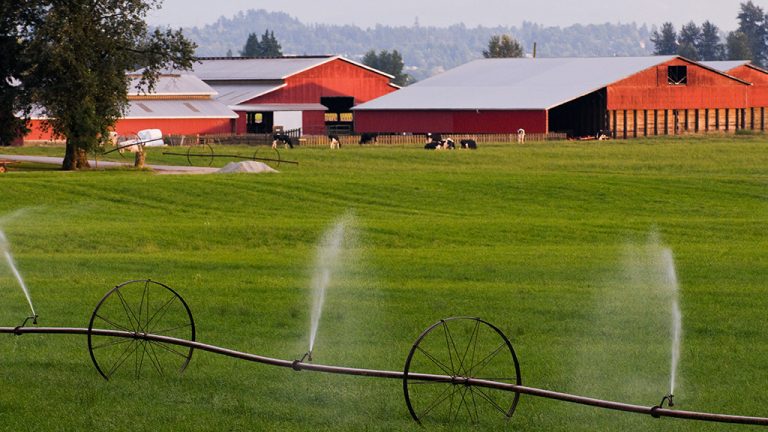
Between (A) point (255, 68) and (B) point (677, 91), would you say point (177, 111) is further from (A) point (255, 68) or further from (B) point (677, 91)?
(B) point (677, 91)

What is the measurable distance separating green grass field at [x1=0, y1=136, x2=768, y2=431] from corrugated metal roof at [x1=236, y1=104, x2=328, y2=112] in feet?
212

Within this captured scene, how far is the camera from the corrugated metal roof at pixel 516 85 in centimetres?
11119

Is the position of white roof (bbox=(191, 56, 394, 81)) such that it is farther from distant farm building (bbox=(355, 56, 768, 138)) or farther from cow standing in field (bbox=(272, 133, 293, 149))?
cow standing in field (bbox=(272, 133, 293, 149))

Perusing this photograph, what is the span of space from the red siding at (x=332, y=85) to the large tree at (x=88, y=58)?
209ft

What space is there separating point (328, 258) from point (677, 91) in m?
91.7

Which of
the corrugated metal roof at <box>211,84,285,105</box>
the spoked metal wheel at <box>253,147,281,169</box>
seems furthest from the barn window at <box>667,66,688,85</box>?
the spoked metal wheel at <box>253,147,281,169</box>

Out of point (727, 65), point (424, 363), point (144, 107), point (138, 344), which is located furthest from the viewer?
point (727, 65)

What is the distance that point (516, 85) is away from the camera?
118 meters

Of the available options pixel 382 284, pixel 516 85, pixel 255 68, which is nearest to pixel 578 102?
pixel 516 85

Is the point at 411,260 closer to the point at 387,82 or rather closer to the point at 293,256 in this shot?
the point at 293,256

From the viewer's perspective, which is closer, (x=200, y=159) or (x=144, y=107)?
(x=200, y=159)

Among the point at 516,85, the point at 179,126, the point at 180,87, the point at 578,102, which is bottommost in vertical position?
the point at 179,126

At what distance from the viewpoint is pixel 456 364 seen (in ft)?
55.1

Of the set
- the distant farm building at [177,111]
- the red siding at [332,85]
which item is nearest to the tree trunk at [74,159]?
the distant farm building at [177,111]
